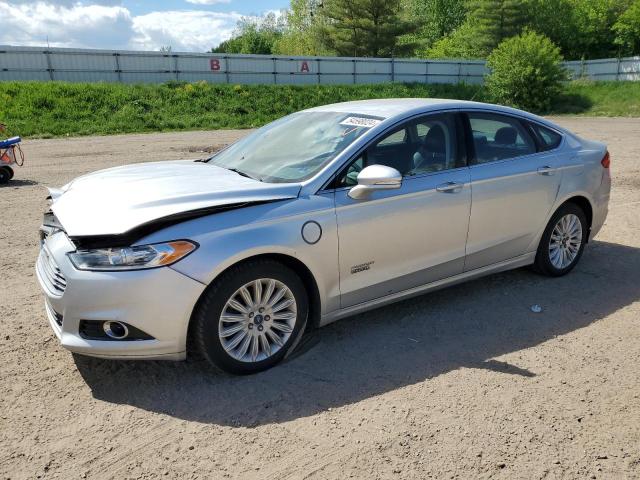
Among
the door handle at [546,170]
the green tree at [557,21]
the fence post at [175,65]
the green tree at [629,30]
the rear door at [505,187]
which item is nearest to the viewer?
the rear door at [505,187]

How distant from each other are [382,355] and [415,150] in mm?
1570

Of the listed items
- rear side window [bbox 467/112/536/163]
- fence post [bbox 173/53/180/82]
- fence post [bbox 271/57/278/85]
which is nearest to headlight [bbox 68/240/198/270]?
rear side window [bbox 467/112/536/163]

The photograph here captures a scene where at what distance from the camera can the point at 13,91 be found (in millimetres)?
24078

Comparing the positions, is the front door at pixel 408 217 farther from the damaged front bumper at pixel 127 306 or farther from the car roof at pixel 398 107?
the damaged front bumper at pixel 127 306

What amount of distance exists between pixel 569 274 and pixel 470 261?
1498 millimetres

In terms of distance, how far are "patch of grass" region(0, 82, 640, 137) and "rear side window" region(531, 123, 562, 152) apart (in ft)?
63.9

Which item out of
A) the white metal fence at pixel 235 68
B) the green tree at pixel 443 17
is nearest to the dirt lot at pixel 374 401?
the white metal fence at pixel 235 68

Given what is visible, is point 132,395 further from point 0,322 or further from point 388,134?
point 388,134

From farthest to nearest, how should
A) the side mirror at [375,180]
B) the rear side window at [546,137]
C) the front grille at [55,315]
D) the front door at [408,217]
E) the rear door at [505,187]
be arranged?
1. the rear side window at [546,137]
2. the rear door at [505,187]
3. the front door at [408,217]
4. the side mirror at [375,180]
5. the front grille at [55,315]

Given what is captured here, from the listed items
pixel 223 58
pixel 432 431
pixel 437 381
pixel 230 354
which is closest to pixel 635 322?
pixel 437 381

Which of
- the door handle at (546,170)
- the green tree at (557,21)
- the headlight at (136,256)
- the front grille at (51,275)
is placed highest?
the green tree at (557,21)

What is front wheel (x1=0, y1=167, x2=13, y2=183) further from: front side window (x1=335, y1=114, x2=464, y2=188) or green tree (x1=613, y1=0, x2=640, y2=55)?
green tree (x1=613, y1=0, x2=640, y2=55)

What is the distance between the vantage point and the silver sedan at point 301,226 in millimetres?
3227

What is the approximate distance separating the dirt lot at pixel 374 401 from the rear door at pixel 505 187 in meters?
0.48
